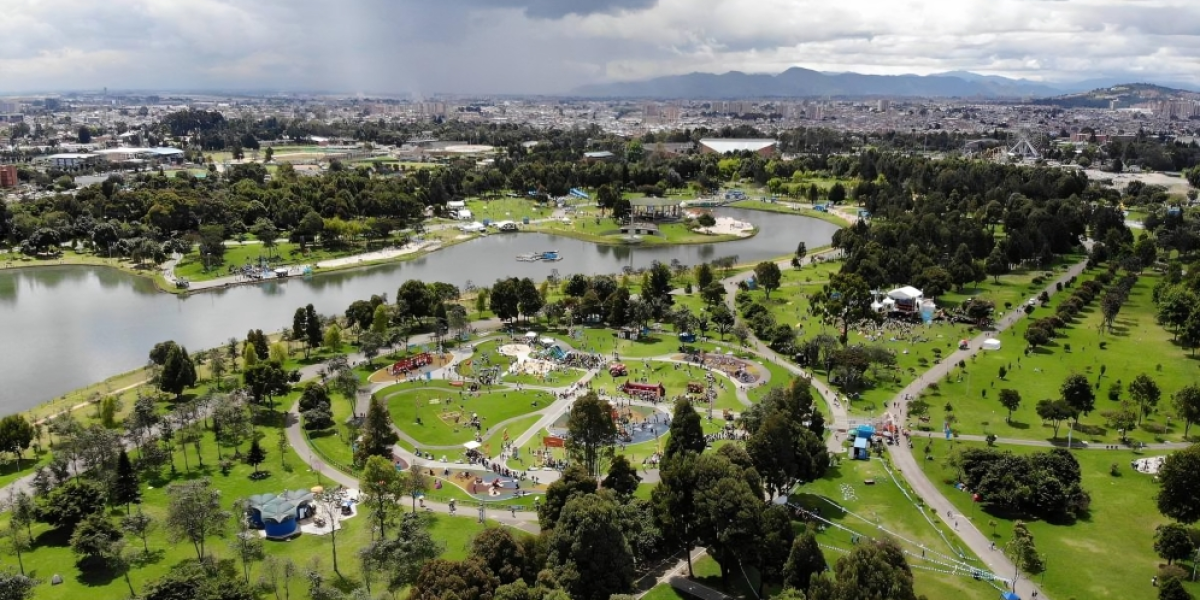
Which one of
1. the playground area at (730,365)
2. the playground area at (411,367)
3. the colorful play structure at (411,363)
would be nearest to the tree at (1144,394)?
the playground area at (730,365)

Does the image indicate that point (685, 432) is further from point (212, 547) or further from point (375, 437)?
point (212, 547)

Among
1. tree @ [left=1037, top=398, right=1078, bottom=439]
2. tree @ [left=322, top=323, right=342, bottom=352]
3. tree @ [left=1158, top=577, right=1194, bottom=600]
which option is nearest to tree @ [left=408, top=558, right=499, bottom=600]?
tree @ [left=1158, top=577, right=1194, bottom=600]

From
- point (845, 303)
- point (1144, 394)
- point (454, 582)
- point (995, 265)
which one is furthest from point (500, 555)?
point (995, 265)

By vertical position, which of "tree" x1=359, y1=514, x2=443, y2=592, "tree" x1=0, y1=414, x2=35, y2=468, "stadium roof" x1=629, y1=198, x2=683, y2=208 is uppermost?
"stadium roof" x1=629, y1=198, x2=683, y2=208

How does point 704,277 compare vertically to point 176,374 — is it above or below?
above

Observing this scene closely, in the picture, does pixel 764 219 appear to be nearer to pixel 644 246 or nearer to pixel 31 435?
pixel 644 246

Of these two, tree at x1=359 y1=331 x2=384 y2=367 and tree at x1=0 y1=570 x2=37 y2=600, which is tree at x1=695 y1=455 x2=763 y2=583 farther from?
tree at x1=359 y1=331 x2=384 y2=367
